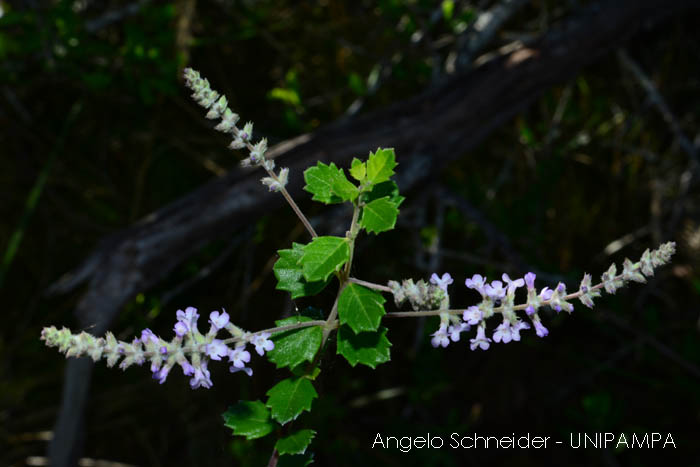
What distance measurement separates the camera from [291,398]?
3.36ft

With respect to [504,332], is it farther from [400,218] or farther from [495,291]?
[400,218]

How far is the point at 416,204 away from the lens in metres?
2.71

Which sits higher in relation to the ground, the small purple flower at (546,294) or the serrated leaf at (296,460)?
the small purple flower at (546,294)

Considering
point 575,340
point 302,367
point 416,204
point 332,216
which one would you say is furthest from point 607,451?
point 302,367

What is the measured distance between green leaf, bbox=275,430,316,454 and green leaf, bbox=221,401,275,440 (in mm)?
39

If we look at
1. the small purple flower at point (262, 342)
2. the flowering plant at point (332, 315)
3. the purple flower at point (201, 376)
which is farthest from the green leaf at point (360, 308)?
the purple flower at point (201, 376)

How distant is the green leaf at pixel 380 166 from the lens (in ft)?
3.29

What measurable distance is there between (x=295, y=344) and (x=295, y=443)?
0.18 meters

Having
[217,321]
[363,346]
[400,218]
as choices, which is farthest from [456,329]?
[400,218]

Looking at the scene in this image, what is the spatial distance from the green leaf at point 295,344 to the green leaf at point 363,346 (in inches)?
1.7

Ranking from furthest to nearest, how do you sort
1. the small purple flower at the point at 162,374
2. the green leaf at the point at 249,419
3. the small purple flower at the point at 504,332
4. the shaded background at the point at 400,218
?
the shaded background at the point at 400,218 → the green leaf at the point at 249,419 → the small purple flower at the point at 504,332 → the small purple flower at the point at 162,374

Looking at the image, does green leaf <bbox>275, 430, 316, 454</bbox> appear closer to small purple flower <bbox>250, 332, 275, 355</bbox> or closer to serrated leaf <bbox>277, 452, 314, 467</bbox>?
serrated leaf <bbox>277, 452, 314, 467</bbox>

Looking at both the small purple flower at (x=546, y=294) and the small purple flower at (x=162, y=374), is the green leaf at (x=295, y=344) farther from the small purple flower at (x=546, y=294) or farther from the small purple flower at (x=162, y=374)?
the small purple flower at (x=546, y=294)

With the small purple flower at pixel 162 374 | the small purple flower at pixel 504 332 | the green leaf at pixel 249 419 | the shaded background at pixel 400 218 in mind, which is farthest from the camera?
the shaded background at pixel 400 218
